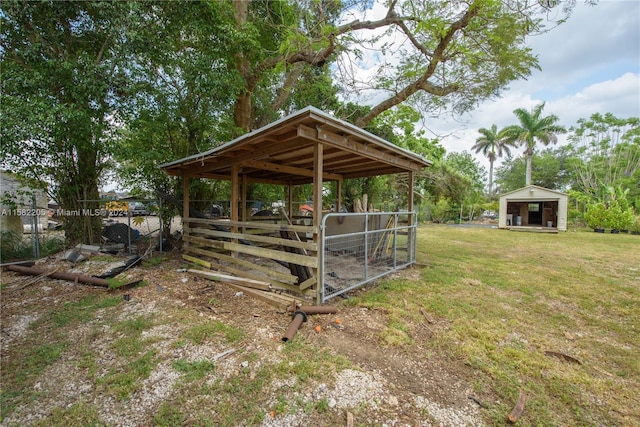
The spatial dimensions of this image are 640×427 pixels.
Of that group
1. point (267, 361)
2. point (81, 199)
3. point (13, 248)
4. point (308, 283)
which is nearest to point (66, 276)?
point (81, 199)

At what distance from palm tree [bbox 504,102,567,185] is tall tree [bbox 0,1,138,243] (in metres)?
31.1

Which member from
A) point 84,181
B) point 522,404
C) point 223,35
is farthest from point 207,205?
point 522,404

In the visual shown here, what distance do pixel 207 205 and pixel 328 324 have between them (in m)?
6.84

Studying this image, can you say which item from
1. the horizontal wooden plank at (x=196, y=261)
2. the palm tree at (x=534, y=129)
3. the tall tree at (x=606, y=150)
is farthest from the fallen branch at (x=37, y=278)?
the palm tree at (x=534, y=129)

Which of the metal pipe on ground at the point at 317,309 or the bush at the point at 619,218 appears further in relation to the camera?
the bush at the point at 619,218

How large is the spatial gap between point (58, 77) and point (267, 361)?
6522 mm

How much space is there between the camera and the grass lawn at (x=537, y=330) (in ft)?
6.93

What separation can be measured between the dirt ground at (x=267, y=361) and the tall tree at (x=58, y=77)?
2.98 m

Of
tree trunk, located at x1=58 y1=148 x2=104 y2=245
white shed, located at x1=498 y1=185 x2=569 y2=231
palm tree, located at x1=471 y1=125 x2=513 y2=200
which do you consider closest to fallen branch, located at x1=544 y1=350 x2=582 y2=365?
tree trunk, located at x1=58 y1=148 x2=104 y2=245

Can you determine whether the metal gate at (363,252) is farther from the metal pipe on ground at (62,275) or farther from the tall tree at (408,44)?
the metal pipe on ground at (62,275)

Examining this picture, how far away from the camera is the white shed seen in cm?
1513

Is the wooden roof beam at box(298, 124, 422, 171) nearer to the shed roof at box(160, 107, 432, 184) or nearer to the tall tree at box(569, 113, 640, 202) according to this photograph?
the shed roof at box(160, 107, 432, 184)

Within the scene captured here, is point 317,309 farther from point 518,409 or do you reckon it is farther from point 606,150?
point 606,150

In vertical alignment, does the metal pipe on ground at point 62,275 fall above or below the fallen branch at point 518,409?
above
